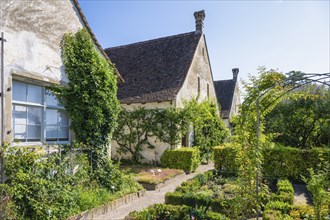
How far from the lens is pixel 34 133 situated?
7430 millimetres

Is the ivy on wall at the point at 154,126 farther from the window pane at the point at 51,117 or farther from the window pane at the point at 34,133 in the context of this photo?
the window pane at the point at 34,133

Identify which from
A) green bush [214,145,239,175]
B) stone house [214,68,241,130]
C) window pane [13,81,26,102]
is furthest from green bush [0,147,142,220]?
stone house [214,68,241,130]

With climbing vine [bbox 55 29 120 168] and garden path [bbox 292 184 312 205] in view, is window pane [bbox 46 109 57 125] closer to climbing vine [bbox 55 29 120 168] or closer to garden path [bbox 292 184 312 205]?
climbing vine [bbox 55 29 120 168]

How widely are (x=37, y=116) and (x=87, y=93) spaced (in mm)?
1754

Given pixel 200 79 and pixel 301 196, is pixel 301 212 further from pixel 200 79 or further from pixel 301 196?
pixel 200 79

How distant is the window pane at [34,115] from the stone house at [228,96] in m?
23.2

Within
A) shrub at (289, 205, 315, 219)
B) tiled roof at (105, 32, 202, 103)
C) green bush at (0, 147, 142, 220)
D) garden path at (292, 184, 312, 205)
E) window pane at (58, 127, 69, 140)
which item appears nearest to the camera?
green bush at (0, 147, 142, 220)

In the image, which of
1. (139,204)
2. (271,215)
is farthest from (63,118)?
(271,215)

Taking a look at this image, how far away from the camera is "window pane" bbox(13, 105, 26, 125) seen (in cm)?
686

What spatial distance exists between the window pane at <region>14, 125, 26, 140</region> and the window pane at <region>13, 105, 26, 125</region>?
0.12 m

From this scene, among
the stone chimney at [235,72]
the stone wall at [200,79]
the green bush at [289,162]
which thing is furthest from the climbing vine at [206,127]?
the stone chimney at [235,72]

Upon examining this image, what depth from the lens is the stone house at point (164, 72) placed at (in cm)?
1609

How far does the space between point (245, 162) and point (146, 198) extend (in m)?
4.76

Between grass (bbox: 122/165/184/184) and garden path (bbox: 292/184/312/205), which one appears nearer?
garden path (bbox: 292/184/312/205)
